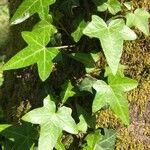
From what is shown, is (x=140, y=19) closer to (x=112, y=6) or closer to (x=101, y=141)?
(x=112, y=6)

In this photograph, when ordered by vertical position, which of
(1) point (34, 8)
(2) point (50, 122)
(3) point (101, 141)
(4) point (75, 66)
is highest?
(1) point (34, 8)

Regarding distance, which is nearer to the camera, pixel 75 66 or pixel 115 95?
pixel 115 95

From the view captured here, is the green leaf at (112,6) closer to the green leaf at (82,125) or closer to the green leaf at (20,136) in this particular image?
the green leaf at (82,125)

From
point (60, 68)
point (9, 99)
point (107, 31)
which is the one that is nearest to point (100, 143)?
point (60, 68)

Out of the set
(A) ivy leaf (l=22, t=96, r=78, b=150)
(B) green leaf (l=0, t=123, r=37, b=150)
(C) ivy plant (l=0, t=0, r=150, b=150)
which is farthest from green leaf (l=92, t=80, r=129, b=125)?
(B) green leaf (l=0, t=123, r=37, b=150)

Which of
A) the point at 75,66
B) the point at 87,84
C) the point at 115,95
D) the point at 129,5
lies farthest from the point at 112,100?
the point at 129,5

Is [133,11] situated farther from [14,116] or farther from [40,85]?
[14,116]

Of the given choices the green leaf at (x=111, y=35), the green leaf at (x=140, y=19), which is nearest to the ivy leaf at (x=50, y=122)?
the green leaf at (x=111, y=35)
